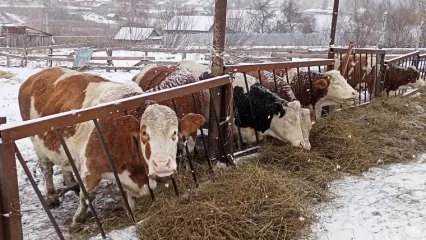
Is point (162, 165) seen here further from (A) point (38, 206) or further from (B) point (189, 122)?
(A) point (38, 206)

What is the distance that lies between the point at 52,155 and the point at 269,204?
2.66 m

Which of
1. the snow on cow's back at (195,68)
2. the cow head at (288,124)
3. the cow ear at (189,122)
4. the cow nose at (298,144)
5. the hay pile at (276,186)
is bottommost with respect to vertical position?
the hay pile at (276,186)

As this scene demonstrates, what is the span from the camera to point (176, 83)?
572cm

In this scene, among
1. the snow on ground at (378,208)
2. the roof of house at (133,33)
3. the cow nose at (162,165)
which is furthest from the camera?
the roof of house at (133,33)

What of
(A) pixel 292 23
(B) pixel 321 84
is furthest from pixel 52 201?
(A) pixel 292 23

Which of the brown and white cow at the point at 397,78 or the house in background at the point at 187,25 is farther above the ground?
the house in background at the point at 187,25

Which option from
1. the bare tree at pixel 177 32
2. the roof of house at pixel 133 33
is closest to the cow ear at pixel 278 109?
the bare tree at pixel 177 32

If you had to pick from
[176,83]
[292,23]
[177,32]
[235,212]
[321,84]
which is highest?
[292,23]

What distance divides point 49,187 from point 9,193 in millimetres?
2633

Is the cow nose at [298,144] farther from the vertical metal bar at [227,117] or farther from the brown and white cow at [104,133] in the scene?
the brown and white cow at [104,133]

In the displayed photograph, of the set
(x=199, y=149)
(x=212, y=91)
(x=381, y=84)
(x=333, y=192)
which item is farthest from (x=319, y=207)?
(x=381, y=84)

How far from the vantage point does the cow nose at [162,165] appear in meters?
3.32

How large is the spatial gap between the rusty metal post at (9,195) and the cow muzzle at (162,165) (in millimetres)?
1009

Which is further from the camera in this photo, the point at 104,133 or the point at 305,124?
the point at 305,124
